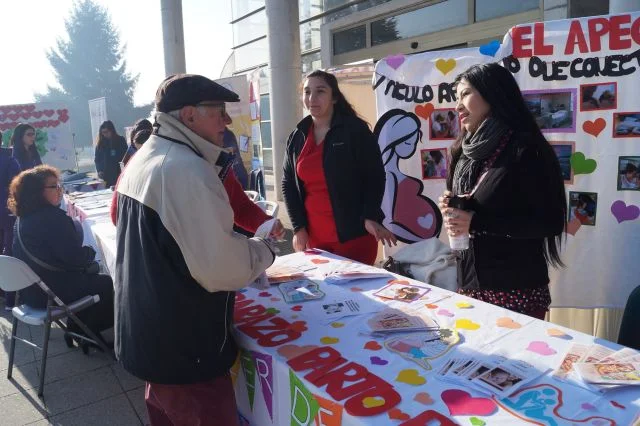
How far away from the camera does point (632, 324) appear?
A: 1.71 metres

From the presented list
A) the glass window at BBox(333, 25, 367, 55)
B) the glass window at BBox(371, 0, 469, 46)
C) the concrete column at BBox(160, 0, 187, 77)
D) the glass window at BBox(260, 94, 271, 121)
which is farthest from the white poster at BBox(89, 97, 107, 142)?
the glass window at BBox(371, 0, 469, 46)

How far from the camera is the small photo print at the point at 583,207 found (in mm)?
2816

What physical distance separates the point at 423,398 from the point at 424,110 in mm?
2695

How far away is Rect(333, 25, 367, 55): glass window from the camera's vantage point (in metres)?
8.43

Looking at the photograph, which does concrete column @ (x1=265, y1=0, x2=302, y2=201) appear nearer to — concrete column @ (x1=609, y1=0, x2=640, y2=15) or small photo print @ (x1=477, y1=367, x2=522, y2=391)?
concrete column @ (x1=609, y1=0, x2=640, y2=15)

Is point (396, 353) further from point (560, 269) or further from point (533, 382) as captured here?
point (560, 269)

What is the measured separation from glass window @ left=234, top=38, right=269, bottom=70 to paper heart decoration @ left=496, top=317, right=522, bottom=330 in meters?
11.8

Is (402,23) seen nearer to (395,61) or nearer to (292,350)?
(395,61)

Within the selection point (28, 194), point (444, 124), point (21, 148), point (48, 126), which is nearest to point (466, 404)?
point (444, 124)

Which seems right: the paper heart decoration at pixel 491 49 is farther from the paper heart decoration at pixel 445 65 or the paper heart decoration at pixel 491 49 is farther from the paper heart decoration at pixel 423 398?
the paper heart decoration at pixel 423 398

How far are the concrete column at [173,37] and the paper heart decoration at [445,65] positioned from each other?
826cm

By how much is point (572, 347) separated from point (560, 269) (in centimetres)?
174

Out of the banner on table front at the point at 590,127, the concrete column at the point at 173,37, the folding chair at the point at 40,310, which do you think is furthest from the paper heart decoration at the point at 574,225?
the concrete column at the point at 173,37

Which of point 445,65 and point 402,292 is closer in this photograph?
point 402,292
